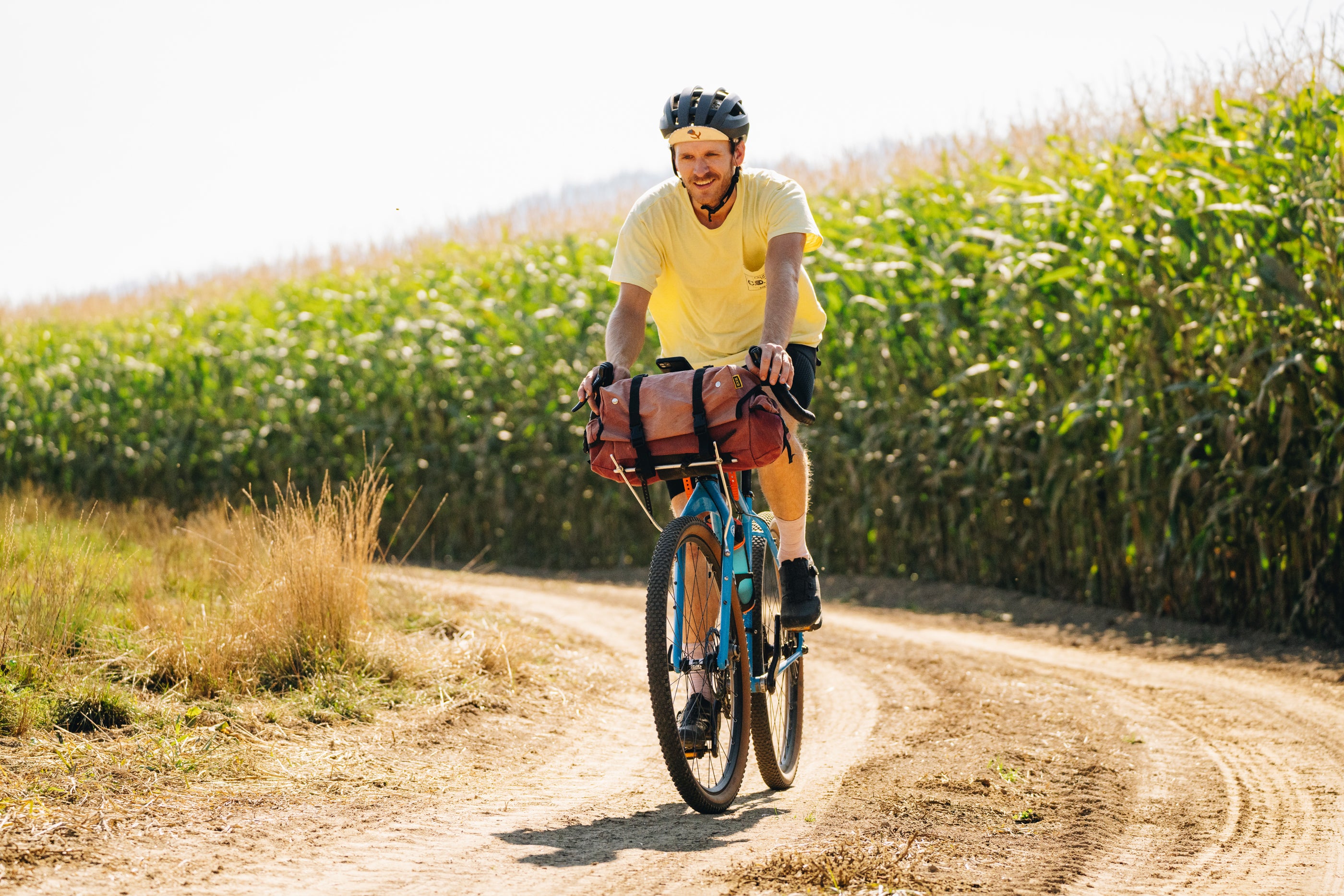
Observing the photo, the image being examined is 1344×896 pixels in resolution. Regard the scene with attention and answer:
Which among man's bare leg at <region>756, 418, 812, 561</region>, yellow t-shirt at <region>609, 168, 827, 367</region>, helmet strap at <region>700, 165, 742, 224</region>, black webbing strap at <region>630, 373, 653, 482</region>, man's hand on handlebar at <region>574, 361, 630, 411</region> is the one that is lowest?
man's bare leg at <region>756, 418, 812, 561</region>

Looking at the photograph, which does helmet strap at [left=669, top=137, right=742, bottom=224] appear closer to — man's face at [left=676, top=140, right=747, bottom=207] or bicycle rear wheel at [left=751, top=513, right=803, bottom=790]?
man's face at [left=676, top=140, right=747, bottom=207]

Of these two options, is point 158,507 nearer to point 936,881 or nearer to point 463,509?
point 463,509

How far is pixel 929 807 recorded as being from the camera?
396 centimetres

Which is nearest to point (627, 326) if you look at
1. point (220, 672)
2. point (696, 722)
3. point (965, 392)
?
point (696, 722)

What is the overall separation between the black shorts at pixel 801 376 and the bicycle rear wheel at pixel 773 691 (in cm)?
36

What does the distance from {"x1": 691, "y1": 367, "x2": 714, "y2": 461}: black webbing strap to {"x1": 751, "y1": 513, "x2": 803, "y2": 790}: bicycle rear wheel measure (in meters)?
0.63

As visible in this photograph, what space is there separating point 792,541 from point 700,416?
991 mm

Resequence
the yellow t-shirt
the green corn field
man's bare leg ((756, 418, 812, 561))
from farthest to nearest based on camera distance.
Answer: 1. the green corn field
2. man's bare leg ((756, 418, 812, 561))
3. the yellow t-shirt

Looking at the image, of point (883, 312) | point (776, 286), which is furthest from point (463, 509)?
point (776, 286)

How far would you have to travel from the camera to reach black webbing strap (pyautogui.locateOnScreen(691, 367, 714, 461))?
3779 mm

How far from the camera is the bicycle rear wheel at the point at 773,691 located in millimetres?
4207

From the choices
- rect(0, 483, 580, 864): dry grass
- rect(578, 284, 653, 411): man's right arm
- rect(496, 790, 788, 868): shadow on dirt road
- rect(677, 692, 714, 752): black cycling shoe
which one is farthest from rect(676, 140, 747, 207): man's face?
rect(0, 483, 580, 864): dry grass

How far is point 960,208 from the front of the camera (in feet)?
36.2

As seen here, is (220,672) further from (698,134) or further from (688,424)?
(698,134)
